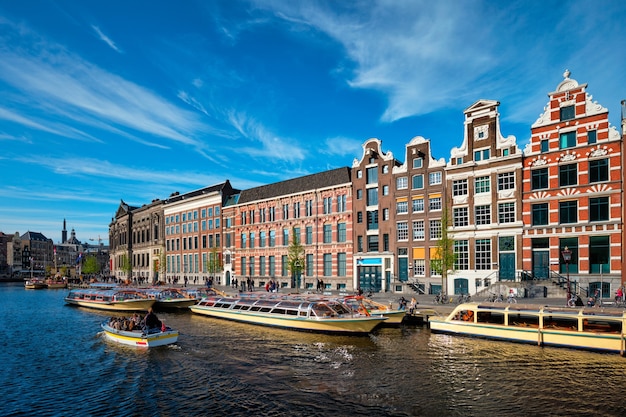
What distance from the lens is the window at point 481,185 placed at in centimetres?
4494

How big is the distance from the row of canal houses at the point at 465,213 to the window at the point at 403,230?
0.13m

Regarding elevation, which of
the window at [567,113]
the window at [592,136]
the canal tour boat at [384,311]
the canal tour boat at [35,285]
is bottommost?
the canal tour boat at [35,285]

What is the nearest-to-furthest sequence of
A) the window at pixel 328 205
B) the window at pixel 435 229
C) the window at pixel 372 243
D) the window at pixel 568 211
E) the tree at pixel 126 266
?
the window at pixel 568 211
the window at pixel 435 229
the window at pixel 372 243
the window at pixel 328 205
the tree at pixel 126 266

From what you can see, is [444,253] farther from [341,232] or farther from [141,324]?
[141,324]

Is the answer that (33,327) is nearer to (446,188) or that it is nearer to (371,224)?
(371,224)

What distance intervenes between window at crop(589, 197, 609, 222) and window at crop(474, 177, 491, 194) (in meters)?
9.65

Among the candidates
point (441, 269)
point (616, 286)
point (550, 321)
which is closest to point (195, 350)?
point (550, 321)

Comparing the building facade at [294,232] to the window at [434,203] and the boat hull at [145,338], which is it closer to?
the window at [434,203]

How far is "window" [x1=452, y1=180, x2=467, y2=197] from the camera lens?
4656cm

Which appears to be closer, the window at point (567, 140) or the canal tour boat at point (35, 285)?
the window at point (567, 140)

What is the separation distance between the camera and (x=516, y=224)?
140 ft

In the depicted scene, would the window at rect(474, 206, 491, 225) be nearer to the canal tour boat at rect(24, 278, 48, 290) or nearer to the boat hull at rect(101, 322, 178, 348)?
the boat hull at rect(101, 322, 178, 348)

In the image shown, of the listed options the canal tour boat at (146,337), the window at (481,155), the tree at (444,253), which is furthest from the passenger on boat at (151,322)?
the window at (481,155)

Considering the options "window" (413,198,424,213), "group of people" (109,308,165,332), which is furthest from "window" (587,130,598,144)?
"group of people" (109,308,165,332)
